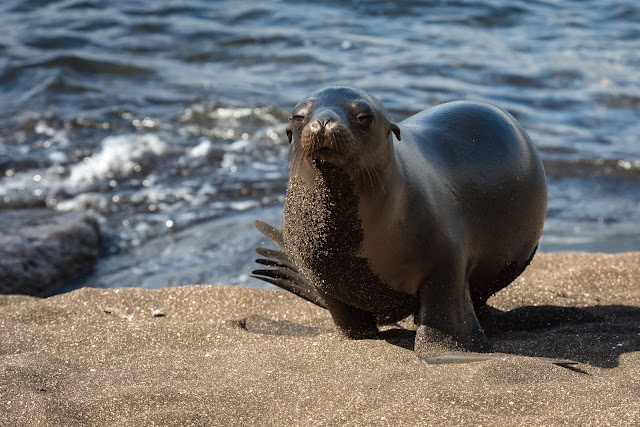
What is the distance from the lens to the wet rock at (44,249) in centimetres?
580

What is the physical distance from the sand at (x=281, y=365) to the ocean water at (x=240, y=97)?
1.43 metres

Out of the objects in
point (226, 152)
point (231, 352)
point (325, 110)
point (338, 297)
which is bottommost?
point (226, 152)

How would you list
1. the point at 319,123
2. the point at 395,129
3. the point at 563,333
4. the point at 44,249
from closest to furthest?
the point at 319,123 → the point at 395,129 → the point at 563,333 → the point at 44,249

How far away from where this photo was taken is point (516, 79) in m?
11.2

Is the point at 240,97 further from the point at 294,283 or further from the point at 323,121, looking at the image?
the point at 323,121

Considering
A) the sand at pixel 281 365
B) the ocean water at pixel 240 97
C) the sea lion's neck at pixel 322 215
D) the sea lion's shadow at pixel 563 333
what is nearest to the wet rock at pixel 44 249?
the ocean water at pixel 240 97

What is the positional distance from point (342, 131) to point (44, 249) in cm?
381

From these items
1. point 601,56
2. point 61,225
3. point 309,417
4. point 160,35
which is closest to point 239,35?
point 160,35

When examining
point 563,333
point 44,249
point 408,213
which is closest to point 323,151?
point 408,213

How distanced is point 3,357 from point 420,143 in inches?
81.4

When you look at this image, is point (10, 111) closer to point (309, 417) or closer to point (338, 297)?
point (338, 297)

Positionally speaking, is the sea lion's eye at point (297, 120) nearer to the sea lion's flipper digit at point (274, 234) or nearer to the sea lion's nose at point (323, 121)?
the sea lion's nose at point (323, 121)

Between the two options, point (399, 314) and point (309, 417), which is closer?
point (309, 417)

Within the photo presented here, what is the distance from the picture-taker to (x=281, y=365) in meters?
3.39
